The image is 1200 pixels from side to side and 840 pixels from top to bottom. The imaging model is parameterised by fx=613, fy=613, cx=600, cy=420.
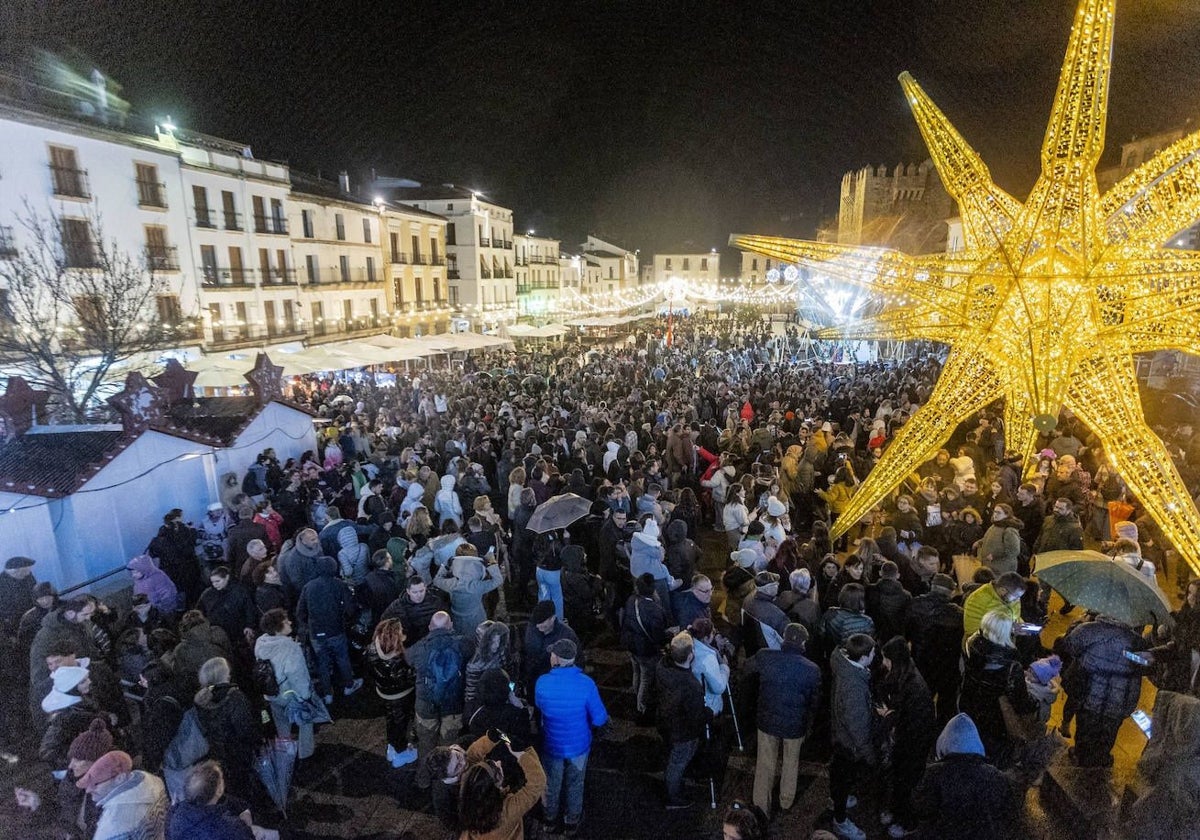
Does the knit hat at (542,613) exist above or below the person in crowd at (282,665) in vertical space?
above

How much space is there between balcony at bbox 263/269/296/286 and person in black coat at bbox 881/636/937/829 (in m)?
27.0

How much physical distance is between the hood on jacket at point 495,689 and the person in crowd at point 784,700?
5.34 feet

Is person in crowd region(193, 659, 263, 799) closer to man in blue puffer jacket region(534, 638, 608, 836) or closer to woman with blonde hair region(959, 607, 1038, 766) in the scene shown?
man in blue puffer jacket region(534, 638, 608, 836)

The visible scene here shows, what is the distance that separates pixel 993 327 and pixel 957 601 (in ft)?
9.55

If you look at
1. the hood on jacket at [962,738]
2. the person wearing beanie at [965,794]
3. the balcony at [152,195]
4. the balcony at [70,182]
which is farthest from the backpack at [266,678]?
the balcony at [152,195]

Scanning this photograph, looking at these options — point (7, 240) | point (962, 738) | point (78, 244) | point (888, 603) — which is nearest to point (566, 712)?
point (962, 738)

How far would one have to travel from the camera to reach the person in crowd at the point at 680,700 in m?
3.93

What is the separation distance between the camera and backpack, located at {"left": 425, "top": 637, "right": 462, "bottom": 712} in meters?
4.19

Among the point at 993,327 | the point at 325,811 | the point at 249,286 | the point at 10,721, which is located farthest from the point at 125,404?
the point at 249,286

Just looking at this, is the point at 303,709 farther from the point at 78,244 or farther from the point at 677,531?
the point at 78,244

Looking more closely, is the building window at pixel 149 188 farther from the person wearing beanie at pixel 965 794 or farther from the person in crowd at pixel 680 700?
the person wearing beanie at pixel 965 794

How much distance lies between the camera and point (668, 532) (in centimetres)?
616

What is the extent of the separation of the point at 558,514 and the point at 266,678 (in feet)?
9.32

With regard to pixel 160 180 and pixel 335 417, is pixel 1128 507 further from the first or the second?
pixel 160 180
